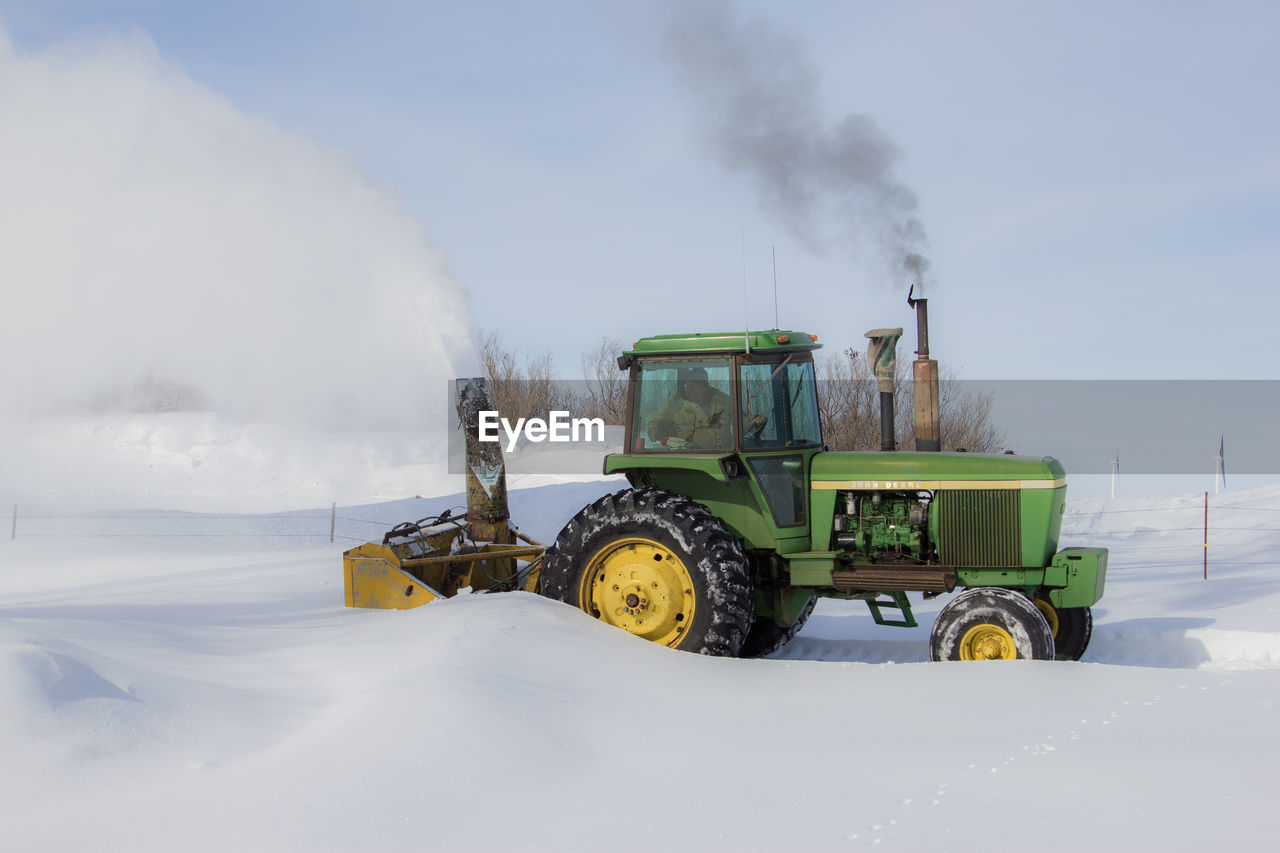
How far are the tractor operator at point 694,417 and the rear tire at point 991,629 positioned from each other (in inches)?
71.0

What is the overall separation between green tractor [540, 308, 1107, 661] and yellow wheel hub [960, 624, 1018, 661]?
1.63ft

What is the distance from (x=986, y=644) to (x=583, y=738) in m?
2.86

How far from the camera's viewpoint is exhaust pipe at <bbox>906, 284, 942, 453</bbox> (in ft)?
33.5

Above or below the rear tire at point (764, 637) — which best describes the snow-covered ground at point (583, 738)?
above

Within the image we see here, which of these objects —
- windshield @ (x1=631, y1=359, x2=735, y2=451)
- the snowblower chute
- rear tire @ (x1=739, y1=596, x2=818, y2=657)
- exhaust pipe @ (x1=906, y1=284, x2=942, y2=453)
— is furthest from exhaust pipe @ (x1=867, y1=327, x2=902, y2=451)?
the snowblower chute

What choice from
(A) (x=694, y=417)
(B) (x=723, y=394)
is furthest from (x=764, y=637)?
(B) (x=723, y=394)

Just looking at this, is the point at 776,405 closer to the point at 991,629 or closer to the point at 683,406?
the point at 683,406

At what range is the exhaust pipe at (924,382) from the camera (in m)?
10.2

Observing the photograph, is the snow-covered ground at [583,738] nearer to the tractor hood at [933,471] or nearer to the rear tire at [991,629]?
the rear tire at [991,629]

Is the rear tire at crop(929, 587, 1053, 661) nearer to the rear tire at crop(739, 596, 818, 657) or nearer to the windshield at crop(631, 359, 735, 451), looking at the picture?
the rear tire at crop(739, 596, 818, 657)

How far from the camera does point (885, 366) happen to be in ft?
31.1

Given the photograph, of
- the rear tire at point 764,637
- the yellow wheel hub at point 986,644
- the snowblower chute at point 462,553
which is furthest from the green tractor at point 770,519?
the snowblower chute at point 462,553

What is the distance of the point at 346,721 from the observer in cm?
489

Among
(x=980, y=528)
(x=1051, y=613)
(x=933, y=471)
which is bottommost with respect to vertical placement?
(x=1051, y=613)
